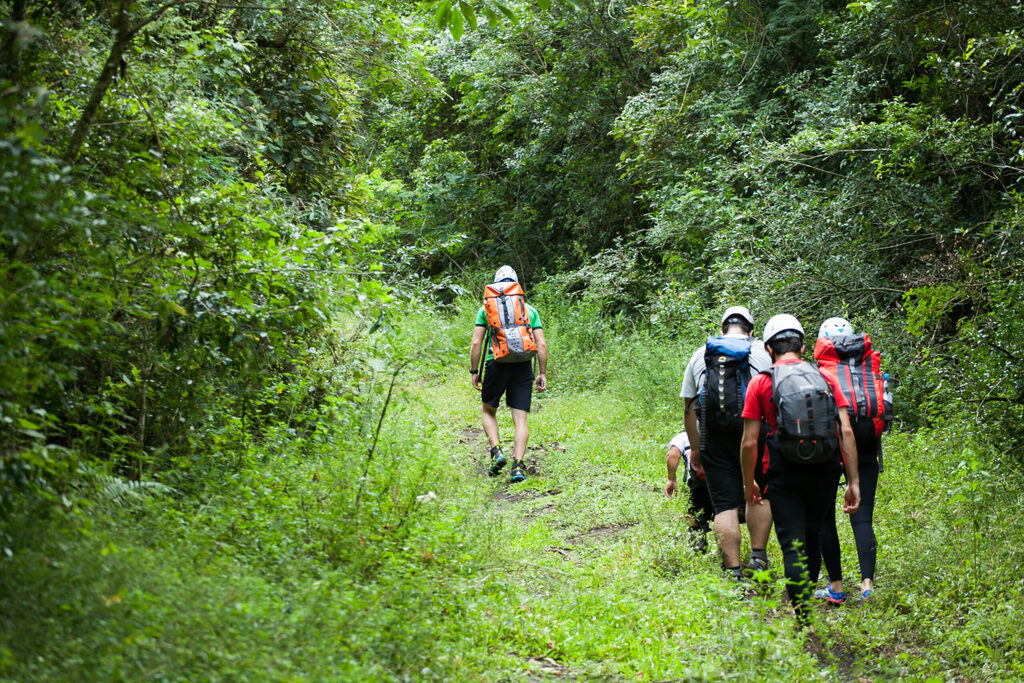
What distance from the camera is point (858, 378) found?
212 inches

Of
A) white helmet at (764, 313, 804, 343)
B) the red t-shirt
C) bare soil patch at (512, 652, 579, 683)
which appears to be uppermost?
white helmet at (764, 313, 804, 343)

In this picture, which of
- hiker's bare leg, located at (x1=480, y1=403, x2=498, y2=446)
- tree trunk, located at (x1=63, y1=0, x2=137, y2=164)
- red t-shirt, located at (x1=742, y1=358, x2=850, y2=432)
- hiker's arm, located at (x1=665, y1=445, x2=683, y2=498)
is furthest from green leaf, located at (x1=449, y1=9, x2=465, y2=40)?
hiker's bare leg, located at (x1=480, y1=403, x2=498, y2=446)

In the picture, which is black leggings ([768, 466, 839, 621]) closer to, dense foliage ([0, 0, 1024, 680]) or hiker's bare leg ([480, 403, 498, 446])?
dense foliage ([0, 0, 1024, 680])

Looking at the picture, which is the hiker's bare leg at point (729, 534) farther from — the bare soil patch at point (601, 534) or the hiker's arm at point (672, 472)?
the bare soil patch at point (601, 534)

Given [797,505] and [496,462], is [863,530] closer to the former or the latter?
[797,505]

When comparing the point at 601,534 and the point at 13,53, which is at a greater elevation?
the point at 13,53

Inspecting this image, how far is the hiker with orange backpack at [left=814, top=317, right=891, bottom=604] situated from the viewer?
5.37 meters

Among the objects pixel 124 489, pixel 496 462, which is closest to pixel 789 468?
pixel 124 489

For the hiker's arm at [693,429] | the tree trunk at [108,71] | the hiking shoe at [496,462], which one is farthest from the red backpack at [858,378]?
the tree trunk at [108,71]

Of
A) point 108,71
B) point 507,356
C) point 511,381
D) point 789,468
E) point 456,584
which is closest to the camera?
point 108,71

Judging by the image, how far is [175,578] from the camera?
332cm

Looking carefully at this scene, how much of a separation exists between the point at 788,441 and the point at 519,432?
13.0 feet

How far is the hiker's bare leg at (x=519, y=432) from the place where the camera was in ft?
27.7

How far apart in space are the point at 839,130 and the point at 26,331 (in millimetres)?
9621
